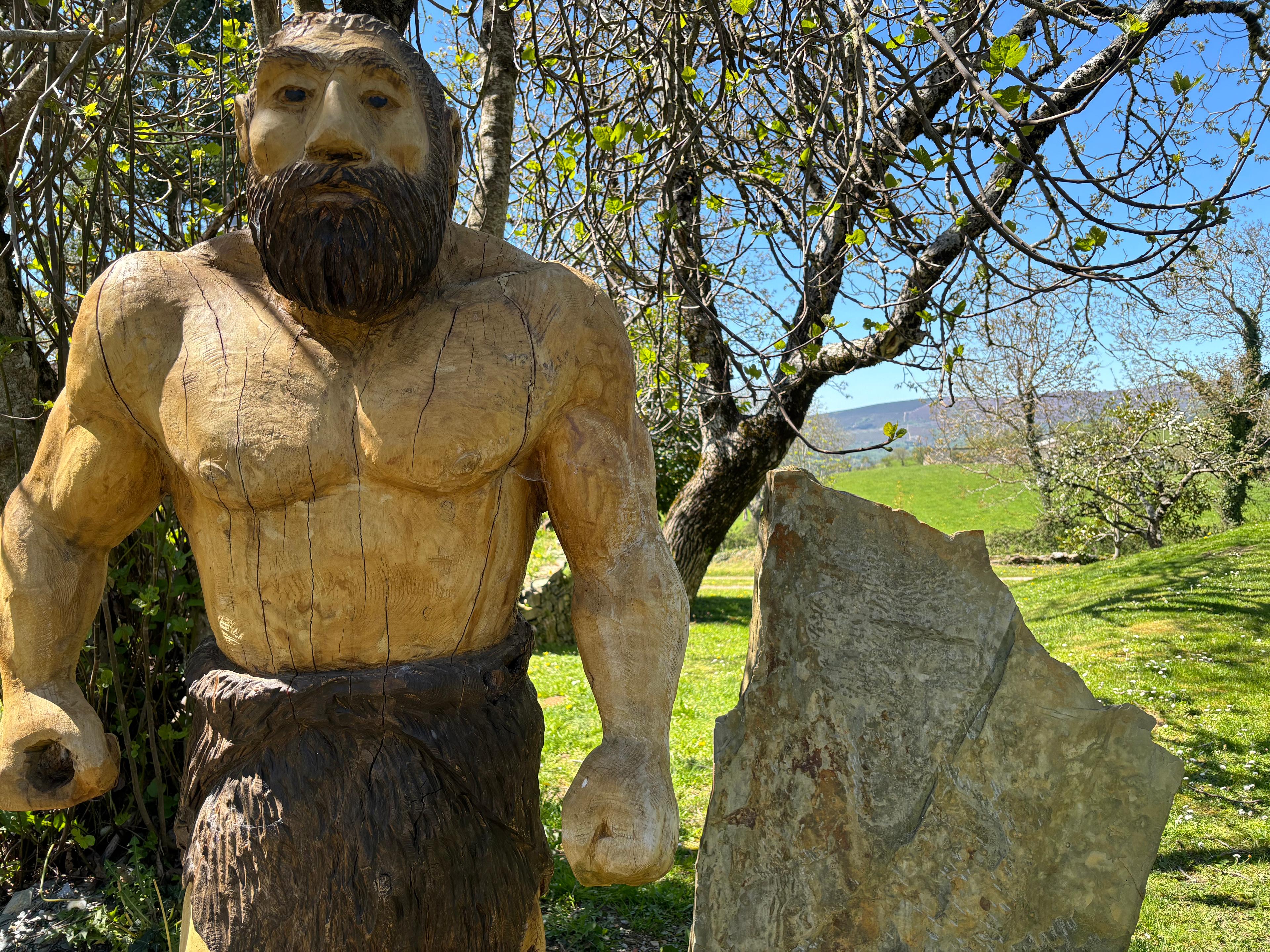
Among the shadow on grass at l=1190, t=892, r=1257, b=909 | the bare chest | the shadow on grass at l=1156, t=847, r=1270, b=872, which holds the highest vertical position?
the bare chest

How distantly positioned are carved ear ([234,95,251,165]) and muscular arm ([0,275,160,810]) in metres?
0.31

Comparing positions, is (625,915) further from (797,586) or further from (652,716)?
(652,716)

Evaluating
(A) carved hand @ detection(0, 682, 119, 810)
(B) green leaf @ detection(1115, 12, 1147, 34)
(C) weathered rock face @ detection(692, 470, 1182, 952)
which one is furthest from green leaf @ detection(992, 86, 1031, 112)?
(A) carved hand @ detection(0, 682, 119, 810)

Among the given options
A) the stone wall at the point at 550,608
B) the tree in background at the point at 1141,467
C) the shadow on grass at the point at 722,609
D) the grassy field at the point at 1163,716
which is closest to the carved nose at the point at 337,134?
the grassy field at the point at 1163,716

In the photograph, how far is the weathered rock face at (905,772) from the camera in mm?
2385

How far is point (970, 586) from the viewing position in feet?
8.36

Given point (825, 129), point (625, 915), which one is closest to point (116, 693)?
point (625, 915)

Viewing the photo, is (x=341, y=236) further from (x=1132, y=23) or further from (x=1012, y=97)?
(x=1132, y=23)

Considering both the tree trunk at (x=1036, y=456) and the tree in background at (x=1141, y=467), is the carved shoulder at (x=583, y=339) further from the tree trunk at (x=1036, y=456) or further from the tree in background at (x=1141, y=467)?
the tree in background at (x=1141, y=467)

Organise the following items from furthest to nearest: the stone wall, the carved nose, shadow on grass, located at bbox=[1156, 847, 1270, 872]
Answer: the stone wall, shadow on grass, located at bbox=[1156, 847, 1270, 872], the carved nose

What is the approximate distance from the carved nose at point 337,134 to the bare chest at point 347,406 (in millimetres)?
251

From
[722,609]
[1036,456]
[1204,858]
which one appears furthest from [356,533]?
[1036,456]

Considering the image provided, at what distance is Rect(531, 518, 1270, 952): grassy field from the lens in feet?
12.3

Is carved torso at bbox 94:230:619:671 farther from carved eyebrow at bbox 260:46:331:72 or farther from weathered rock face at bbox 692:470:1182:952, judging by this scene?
weathered rock face at bbox 692:470:1182:952
